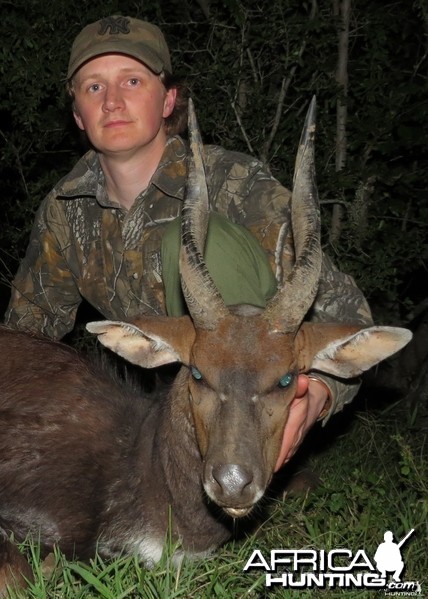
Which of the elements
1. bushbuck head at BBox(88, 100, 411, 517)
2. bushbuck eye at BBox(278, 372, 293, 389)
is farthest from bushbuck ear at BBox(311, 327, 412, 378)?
bushbuck eye at BBox(278, 372, 293, 389)

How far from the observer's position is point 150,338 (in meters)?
3.93

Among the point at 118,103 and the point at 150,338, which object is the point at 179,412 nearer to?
the point at 150,338

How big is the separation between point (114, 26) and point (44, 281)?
5.39 feet

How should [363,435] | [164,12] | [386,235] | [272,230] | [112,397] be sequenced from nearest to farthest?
[112,397] < [272,230] < [363,435] < [386,235] < [164,12]

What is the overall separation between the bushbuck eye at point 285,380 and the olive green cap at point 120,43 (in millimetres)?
2450

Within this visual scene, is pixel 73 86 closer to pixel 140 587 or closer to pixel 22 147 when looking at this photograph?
pixel 22 147

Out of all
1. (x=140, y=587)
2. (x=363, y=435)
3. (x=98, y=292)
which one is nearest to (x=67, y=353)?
(x=98, y=292)

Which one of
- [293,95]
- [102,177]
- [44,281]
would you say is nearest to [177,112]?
[102,177]

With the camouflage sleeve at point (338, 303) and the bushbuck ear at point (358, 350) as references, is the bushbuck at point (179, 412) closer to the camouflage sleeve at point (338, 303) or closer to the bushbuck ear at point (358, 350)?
the bushbuck ear at point (358, 350)

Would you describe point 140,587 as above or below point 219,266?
below

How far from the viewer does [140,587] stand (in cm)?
343

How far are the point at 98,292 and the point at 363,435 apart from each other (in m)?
2.23

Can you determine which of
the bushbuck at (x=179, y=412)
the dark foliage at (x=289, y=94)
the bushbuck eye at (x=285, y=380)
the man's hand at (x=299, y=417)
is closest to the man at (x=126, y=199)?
the man's hand at (x=299, y=417)

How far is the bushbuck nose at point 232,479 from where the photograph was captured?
331 cm
